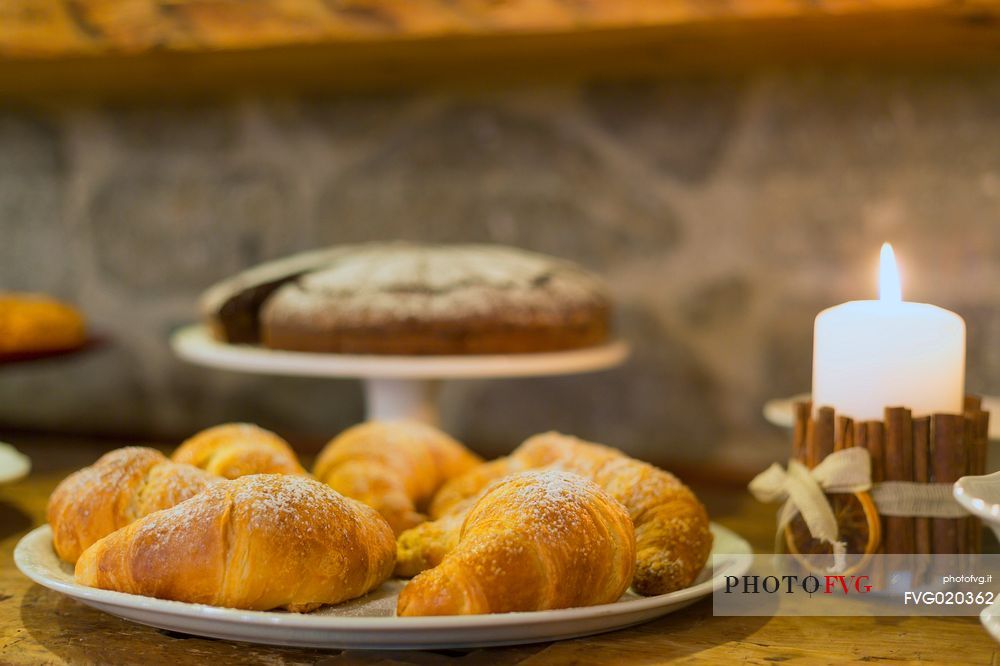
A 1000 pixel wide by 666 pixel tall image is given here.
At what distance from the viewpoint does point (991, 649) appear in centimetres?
67

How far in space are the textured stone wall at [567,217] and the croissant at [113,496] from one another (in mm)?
689

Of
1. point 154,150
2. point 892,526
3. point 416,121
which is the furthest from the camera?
point 154,150

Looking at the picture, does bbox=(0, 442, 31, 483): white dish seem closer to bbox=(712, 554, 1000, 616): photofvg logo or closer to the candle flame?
bbox=(712, 554, 1000, 616): photofvg logo

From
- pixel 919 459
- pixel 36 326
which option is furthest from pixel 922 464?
pixel 36 326

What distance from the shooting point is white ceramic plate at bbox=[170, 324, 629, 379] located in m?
1.10

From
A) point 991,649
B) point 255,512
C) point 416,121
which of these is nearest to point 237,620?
point 255,512

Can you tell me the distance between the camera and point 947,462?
28.6 inches

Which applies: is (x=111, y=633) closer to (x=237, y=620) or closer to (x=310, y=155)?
(x=237, y=620)

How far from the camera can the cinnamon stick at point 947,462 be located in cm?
72

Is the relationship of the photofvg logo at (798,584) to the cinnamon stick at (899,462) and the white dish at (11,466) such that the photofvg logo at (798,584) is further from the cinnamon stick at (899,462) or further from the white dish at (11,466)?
the white dish at (11,466)

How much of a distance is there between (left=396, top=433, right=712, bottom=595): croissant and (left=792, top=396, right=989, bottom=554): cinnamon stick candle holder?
12 cm

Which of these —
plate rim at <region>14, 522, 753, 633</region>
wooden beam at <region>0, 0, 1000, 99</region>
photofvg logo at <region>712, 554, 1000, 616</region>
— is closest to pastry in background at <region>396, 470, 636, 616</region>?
plate rim at <region>14, 522, 753, 633</region>

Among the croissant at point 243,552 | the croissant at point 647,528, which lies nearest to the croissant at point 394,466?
the croissant at point 647,528

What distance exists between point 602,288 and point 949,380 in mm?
592
